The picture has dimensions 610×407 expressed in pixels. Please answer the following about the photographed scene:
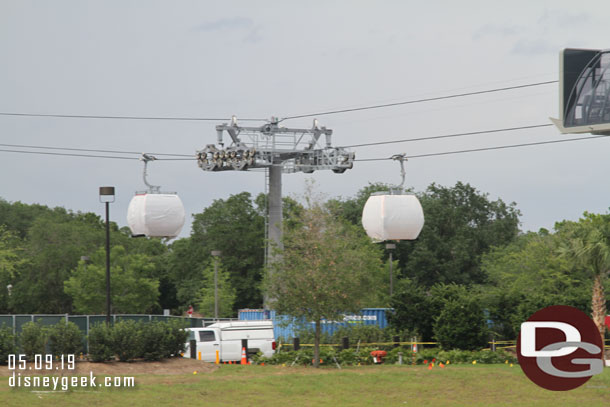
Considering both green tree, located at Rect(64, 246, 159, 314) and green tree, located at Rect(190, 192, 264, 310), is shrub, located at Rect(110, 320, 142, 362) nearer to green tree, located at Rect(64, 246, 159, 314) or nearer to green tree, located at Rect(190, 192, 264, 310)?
green tree, located at Rect(64, 246, 159, 314)

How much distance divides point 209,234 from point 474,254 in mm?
26463

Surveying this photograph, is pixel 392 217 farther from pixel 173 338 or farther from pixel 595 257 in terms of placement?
pixel 595 257

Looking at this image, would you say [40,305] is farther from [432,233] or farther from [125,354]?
[125,354]

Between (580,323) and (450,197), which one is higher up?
(450,197)

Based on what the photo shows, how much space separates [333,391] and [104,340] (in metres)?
8.33

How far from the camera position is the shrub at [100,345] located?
2998cm

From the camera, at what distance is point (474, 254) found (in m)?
83.6

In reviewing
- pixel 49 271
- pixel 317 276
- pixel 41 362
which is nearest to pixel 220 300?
pixel 49 271

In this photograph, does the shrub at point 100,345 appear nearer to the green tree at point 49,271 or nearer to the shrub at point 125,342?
the shrub at point 125,342

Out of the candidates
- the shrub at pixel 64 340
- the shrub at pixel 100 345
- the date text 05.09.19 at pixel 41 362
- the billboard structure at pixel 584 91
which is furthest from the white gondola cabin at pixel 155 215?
the billboard structure at pixel 584 91

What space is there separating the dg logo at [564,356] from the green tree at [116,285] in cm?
4628

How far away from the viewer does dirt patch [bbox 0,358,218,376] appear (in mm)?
27516

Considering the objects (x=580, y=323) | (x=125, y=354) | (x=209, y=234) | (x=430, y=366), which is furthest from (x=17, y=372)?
(x=209, y=234)

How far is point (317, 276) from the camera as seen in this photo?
105 feet
